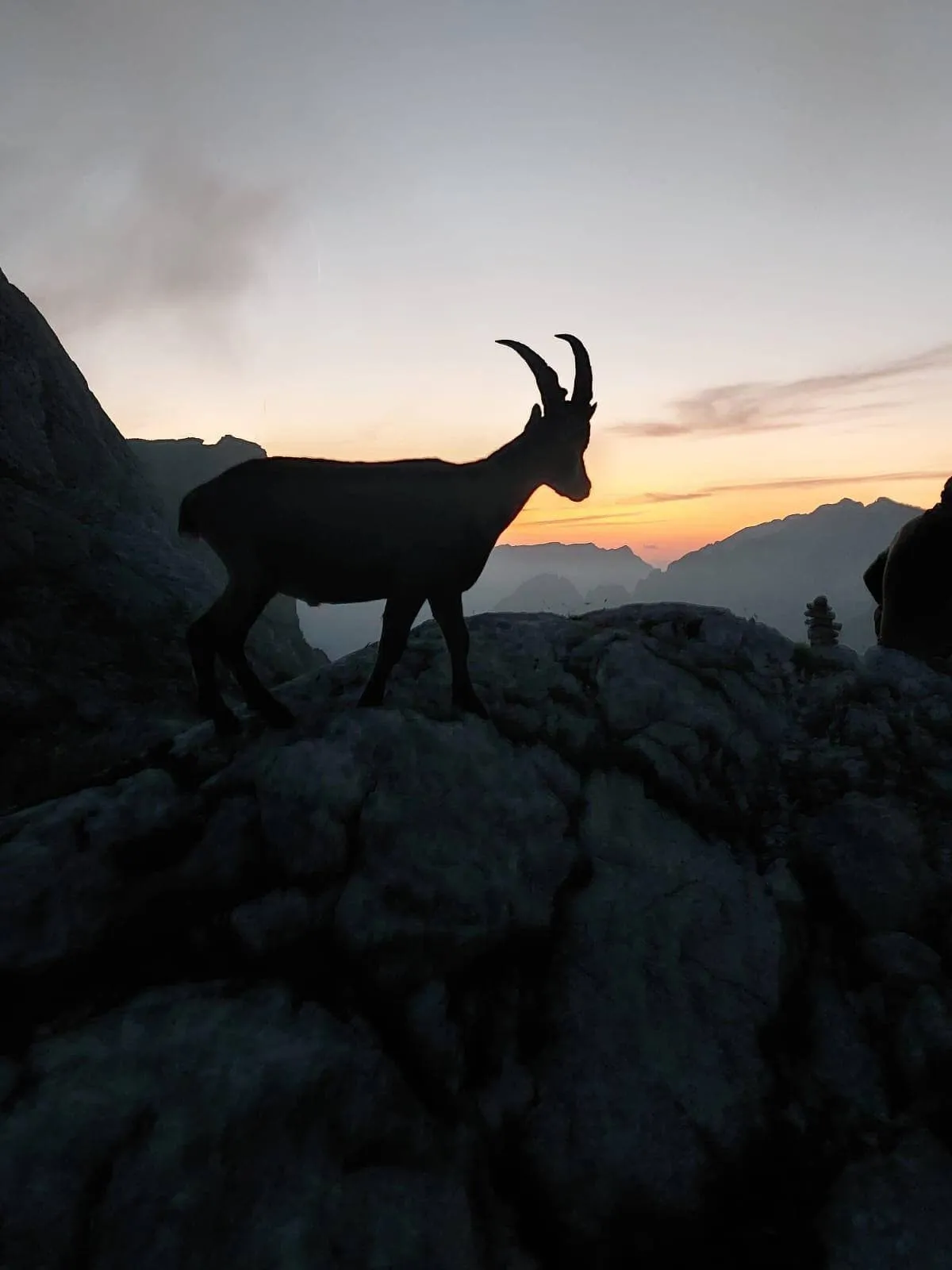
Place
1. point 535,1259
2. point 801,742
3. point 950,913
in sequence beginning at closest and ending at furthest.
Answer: point 535,1259
point 950,913
point 801,742

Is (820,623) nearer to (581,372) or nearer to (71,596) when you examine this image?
(581,372)

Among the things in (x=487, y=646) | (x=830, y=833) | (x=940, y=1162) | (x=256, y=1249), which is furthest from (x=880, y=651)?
(x=256, y=1249)

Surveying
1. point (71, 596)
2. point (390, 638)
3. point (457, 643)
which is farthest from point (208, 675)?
point (71, 596)

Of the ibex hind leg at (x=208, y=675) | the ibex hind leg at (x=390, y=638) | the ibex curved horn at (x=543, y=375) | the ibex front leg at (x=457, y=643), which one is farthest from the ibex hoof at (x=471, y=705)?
the ibex curved horn at (x=543, y=375)

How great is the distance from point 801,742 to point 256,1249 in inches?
228

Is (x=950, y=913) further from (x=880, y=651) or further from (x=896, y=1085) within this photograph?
(x=880, y=651)

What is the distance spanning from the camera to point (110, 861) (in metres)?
4.78

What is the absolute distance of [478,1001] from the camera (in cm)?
461

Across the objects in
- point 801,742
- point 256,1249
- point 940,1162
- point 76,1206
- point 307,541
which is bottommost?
point 940,1162

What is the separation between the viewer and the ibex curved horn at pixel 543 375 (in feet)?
20.2

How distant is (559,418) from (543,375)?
1.32ft

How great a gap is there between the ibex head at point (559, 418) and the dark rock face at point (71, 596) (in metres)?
7.64

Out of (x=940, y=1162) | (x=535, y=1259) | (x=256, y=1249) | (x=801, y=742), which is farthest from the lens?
(x=801, y=742)

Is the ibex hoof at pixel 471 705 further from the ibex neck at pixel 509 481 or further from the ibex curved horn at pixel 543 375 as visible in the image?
the ibex curved horn at pixel 543 375
